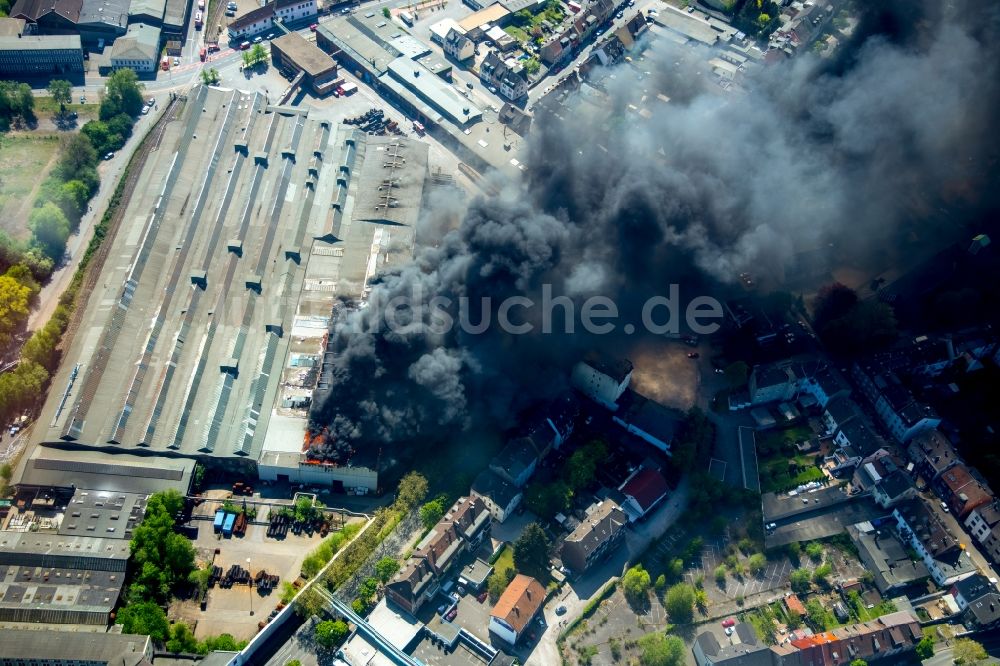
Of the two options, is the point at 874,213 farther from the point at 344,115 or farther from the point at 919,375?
the point at 344,115

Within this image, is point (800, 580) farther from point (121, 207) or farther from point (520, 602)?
point (121, 207)

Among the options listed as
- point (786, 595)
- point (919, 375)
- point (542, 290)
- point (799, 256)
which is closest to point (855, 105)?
point (799, 256)

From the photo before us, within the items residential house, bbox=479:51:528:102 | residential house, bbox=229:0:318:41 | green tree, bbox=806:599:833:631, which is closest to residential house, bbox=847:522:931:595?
green tree, bbox=806:599:833:631

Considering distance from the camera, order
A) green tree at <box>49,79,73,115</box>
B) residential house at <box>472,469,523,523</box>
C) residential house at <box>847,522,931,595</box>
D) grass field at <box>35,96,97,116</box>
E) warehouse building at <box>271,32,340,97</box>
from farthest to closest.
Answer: warehouse building at <box>271,32,340,97</box>, grass field at <box>35,96,97,116</box>, green tree at <box>49,79,73,115</box>, residential house at <box>472,469,523,523</box>, residential house at <box>847,522,931,595</box>

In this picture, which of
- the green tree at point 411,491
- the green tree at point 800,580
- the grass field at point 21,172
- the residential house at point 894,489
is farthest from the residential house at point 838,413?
the grass field at point 21,172

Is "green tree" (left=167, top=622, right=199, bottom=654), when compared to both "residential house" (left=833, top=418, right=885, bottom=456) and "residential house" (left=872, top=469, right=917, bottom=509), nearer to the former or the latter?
"residential house" (left=872, top=469, right=917, bottom=509)

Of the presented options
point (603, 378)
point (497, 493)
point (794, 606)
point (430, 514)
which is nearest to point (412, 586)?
point (430, 514)
